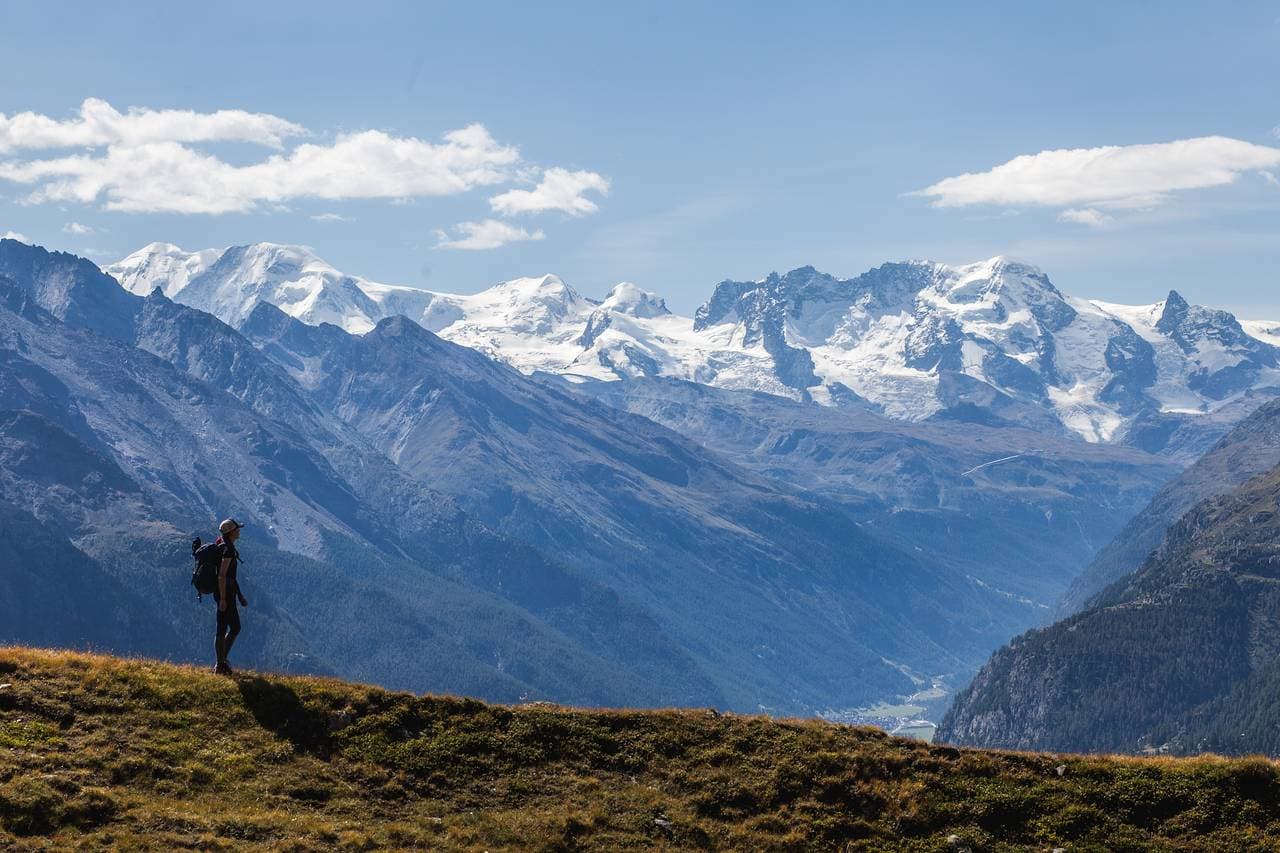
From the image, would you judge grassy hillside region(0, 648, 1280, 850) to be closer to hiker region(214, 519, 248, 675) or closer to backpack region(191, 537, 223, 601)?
hiker region(214, 519, 248, 675)

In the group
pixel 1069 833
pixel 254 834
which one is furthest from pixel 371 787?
pixel 1069 833

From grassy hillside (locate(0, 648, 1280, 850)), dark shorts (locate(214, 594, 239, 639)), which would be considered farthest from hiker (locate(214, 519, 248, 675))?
grassy hillside (locate(0, 648, 1280, 850))

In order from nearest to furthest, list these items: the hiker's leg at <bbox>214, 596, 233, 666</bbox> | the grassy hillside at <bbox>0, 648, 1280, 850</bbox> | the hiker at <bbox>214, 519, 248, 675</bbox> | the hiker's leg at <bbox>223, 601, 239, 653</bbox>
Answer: the grassy hillside at <bbox>0, 648, 1280, 850</bbox>, the hiker at <bbox>214, 519, 248, 675</bbox>, the hiker's leg at <bbox>223, 601, 239, 653</bbox>, the hiker's leg at <bbox>214, 596, 233, 666</bbox>

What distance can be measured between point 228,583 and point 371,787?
8.74 meters

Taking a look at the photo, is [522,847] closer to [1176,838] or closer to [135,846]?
[135,846]

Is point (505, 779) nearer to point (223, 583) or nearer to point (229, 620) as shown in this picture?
point (229, 620)

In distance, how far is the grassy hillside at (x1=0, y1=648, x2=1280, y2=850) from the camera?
3503 cm

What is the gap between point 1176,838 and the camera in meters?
38.2

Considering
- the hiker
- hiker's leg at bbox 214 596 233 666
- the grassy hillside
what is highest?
the hiker

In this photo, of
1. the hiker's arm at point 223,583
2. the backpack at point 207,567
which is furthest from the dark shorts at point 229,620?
the backpack at point 207,567

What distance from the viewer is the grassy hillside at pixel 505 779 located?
35.0m

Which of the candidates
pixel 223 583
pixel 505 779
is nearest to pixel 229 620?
pixel 223 583

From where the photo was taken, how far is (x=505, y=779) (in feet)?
130

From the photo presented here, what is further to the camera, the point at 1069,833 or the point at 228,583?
the point at 228,583
